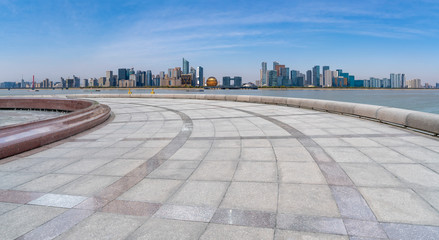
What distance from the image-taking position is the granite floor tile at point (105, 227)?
3.22 meters

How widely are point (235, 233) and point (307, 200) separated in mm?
1488

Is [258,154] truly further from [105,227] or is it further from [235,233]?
[105,227]

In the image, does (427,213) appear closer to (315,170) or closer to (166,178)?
(315,170)

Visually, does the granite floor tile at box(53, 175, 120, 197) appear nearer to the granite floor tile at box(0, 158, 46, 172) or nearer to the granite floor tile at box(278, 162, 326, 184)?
the granite floor tile at box(0, 158, 46, 172)

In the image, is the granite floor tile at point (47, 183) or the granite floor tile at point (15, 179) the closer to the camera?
the granite floor tile at point (47, 183)

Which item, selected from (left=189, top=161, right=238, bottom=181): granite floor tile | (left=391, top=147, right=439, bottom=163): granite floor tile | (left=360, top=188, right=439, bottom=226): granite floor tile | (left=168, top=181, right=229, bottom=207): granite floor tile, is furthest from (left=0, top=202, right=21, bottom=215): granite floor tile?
(left=391, top=147, right=439, bottom=163): granite floor tile

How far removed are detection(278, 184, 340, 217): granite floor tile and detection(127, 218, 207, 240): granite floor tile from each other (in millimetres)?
1298

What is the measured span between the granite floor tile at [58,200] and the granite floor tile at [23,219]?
13 centimetres

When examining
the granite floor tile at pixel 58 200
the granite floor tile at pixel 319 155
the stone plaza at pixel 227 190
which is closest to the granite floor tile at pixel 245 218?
the stone plaza at pixel 227 190

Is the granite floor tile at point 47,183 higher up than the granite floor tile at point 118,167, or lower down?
lower down

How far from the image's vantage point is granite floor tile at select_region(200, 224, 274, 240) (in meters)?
3.11

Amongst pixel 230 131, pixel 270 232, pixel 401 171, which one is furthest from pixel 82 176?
pixel 401 171

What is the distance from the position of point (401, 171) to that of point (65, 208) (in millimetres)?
6473

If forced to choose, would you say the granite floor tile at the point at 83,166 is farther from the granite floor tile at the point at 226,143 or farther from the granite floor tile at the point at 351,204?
the granite floor tile at the point at 351,204
